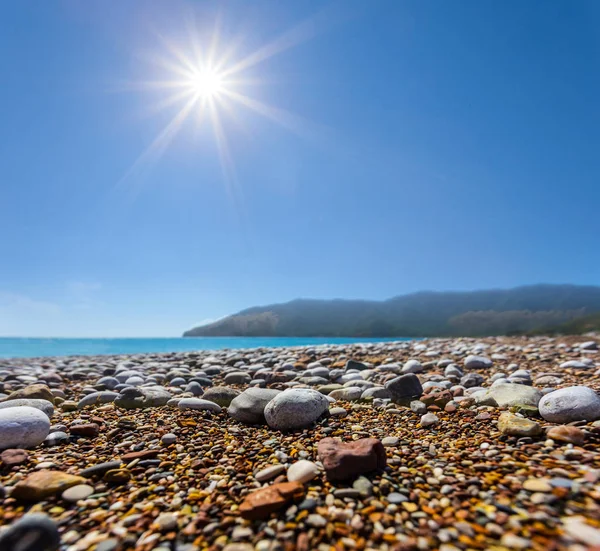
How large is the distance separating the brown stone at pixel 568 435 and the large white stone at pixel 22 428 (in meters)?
4.27

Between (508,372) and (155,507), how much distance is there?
6112 millimetres

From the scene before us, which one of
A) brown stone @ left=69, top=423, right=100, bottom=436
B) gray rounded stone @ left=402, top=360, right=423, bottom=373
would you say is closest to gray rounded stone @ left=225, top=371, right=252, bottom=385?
brown stone @ left=69, top=423, right=100, bottom=436

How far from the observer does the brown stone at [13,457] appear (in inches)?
93.0

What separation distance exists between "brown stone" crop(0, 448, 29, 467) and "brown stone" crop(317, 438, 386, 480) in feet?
7.61

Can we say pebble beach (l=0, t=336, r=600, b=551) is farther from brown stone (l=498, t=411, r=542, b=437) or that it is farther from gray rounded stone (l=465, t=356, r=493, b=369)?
gray rounded stone (l=465, t=356, r=493, b=369)

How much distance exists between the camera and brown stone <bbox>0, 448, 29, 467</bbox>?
2.36 meters

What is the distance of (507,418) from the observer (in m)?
2.72

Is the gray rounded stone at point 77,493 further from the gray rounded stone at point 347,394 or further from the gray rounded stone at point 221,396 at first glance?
the gray rounded stone at point 347,394

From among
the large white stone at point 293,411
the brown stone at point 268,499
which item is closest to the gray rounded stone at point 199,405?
the large white stone at point 293,411

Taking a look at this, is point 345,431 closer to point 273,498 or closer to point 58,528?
point 273,498

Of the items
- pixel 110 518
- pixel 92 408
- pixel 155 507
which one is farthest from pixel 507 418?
pixel 92 408

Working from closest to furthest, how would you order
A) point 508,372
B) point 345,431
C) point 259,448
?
point 259,448, point 345,431, point 508,372

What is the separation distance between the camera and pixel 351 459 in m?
2.08

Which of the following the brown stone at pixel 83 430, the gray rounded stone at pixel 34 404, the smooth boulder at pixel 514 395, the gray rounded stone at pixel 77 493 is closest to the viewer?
the gray rounded stone at pixel 77 493
